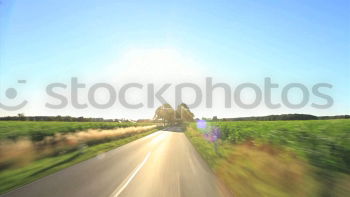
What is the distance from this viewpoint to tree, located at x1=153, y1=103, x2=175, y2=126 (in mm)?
118750

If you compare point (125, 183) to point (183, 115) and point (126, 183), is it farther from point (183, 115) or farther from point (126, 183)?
point (183, 115)

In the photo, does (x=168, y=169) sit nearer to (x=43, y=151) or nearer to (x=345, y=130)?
(x=345, y=130)

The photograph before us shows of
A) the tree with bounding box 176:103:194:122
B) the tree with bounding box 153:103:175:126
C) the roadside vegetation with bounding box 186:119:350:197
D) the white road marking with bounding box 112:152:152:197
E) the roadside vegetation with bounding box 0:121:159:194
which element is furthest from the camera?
the tree with bounding box 176:103:194:122

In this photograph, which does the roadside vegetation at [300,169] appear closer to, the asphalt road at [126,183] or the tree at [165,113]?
Answer: the asphalt road at [126,183]

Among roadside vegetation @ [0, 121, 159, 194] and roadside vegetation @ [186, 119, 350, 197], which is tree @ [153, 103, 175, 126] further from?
roadside vegetation @ [186, 119, 350, 197]

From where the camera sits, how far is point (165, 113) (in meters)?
119

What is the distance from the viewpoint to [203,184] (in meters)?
8.34

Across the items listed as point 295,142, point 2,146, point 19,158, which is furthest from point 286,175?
point 2,146

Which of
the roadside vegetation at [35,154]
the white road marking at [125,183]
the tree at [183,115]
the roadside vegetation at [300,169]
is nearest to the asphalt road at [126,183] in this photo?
the white road marking at [125,183]

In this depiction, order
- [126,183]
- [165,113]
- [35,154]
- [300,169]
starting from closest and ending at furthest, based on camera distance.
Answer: [126,183], [300,169], [35,154], [165,113]

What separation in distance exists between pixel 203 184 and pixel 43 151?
1266cm

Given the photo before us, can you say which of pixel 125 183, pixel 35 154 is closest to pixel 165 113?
pixel 35 154

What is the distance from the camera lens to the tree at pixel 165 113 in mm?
118750

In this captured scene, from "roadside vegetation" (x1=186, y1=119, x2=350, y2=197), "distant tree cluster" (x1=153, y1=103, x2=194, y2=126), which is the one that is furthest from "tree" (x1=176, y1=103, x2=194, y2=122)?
"roadside vegetation" (x1=186, y1=119, x2=350, y2=197)
